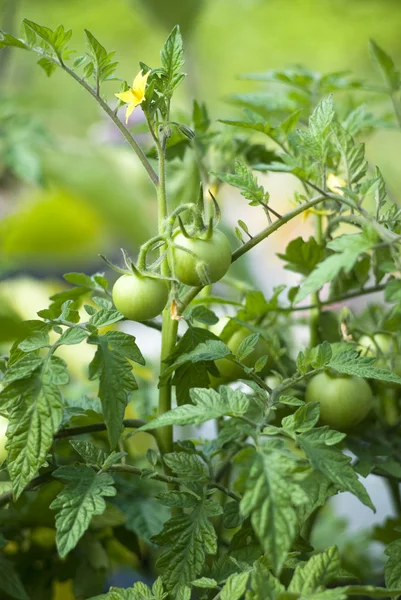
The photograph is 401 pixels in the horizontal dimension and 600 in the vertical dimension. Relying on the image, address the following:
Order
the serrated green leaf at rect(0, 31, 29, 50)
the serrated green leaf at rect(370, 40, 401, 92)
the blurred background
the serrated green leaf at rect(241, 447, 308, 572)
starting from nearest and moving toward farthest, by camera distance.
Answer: the serrated green leaf at rect(241, 447, 308, 572)
the serrated green leaf at rect(0, 31, 29, 50)
the serrated green leaf at rect(370, 40, 401, 92)
the blurred background

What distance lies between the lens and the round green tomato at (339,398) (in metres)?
0.37

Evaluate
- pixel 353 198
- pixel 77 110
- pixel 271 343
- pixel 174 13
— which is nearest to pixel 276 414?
pixel 271 343

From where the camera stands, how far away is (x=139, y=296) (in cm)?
31

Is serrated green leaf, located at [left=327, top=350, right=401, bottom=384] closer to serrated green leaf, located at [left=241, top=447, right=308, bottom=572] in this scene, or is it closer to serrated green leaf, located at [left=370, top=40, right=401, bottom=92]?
serrated green leaf, located at [left=241, top=447, right=308, bottom=572]

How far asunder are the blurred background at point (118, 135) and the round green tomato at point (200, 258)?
0.08 meters

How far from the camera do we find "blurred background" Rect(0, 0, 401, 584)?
2.68 feet

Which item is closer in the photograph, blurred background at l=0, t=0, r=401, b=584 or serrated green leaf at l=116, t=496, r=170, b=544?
serrated green leaf at l=116, t=496, r=170, b=544

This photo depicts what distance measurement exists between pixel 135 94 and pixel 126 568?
41cm

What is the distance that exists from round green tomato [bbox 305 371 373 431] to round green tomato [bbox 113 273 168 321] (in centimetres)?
11

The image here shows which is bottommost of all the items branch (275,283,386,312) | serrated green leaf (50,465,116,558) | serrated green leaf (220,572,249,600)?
serrated green leaf (220,572,249,600)

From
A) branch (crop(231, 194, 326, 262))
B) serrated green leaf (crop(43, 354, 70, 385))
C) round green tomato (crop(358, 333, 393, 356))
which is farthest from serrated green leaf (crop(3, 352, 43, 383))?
round green tomato (crop(358, 333, 393, 356))

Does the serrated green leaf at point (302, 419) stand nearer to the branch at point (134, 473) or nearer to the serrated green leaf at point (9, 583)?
the branch at point (134, 473)

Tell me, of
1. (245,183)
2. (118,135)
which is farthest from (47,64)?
(118,135)

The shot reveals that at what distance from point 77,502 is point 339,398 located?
151mm
